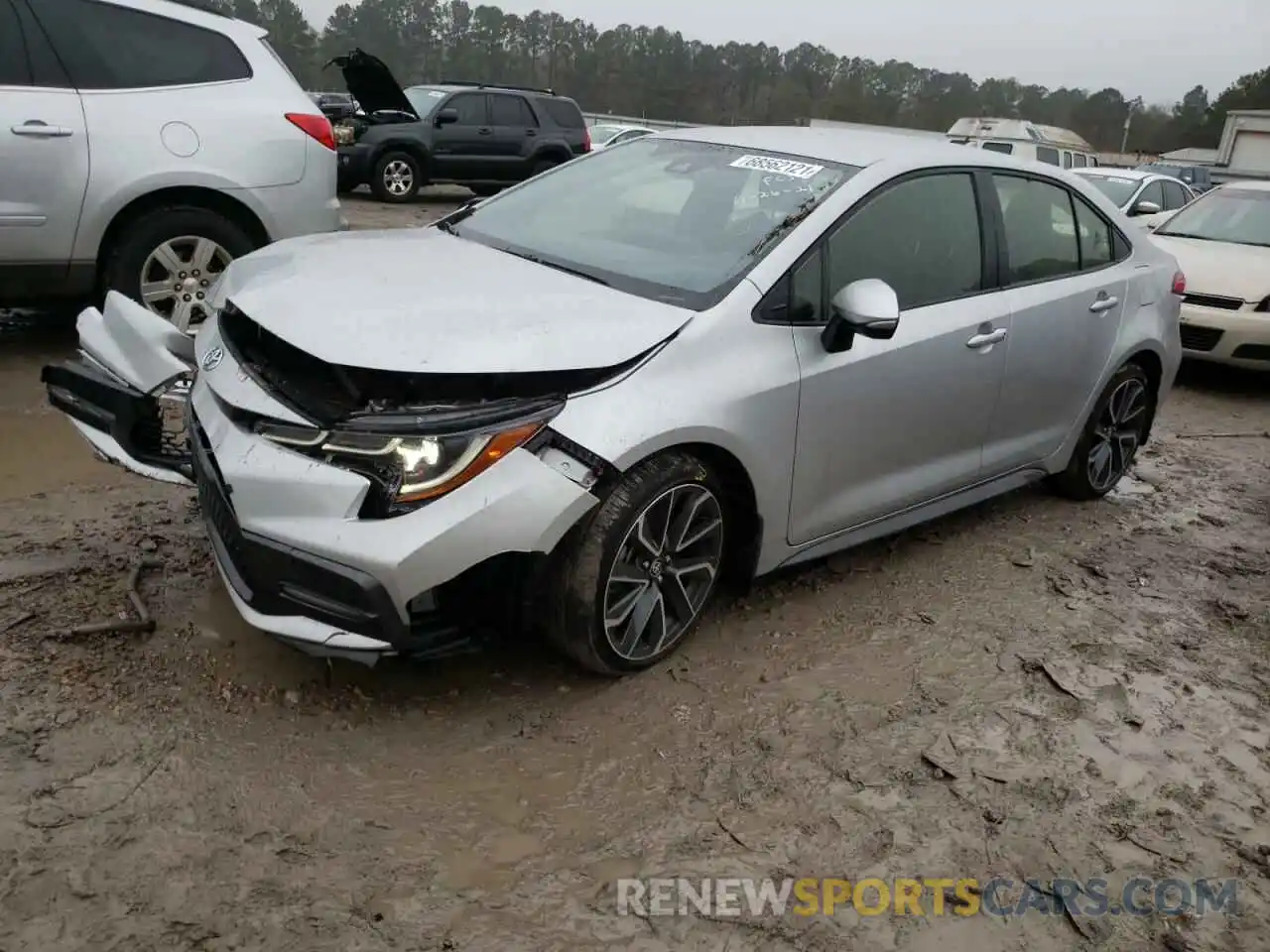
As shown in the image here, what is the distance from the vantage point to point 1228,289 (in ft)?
25.6

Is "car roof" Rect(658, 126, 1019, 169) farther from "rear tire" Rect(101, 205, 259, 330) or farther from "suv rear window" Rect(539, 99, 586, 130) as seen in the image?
"suv rear window" Rect(539, 99, 586, 130)

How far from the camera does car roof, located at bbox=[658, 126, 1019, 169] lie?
148 inches

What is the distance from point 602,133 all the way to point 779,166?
65.4ft

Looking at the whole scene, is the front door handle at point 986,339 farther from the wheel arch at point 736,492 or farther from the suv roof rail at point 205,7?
the suv roof rail at point 205,7

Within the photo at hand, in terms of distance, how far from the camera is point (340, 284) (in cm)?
301

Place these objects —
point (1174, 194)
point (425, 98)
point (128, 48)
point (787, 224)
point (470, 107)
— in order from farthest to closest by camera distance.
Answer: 1. point (425, 98)
2. point (470, 107)
3. point (1174, 194)
4. point (128, 48)
5. point (787, 224)

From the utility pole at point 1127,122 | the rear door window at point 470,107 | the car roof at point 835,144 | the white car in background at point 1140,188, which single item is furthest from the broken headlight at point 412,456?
the utility pole at point 1127,122

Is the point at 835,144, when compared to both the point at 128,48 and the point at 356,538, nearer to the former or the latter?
the point at 356,538

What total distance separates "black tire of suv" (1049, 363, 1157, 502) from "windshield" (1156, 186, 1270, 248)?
174 inches

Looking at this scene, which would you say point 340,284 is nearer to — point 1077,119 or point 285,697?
point 285,697

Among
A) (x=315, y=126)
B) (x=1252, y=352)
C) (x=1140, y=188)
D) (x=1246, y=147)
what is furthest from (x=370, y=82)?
(x=1246, y=147)

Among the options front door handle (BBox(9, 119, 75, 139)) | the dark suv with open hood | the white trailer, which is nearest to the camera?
front door handle (BBox(9, 119, 75, 139))

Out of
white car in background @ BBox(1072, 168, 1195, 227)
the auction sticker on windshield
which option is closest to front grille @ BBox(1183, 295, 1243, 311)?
white car in background @ BBox(1072, 168, 1195, 227)

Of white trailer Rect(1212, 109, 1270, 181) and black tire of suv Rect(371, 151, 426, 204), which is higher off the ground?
white trailer Rect(1212, 109, 1270, 181)
